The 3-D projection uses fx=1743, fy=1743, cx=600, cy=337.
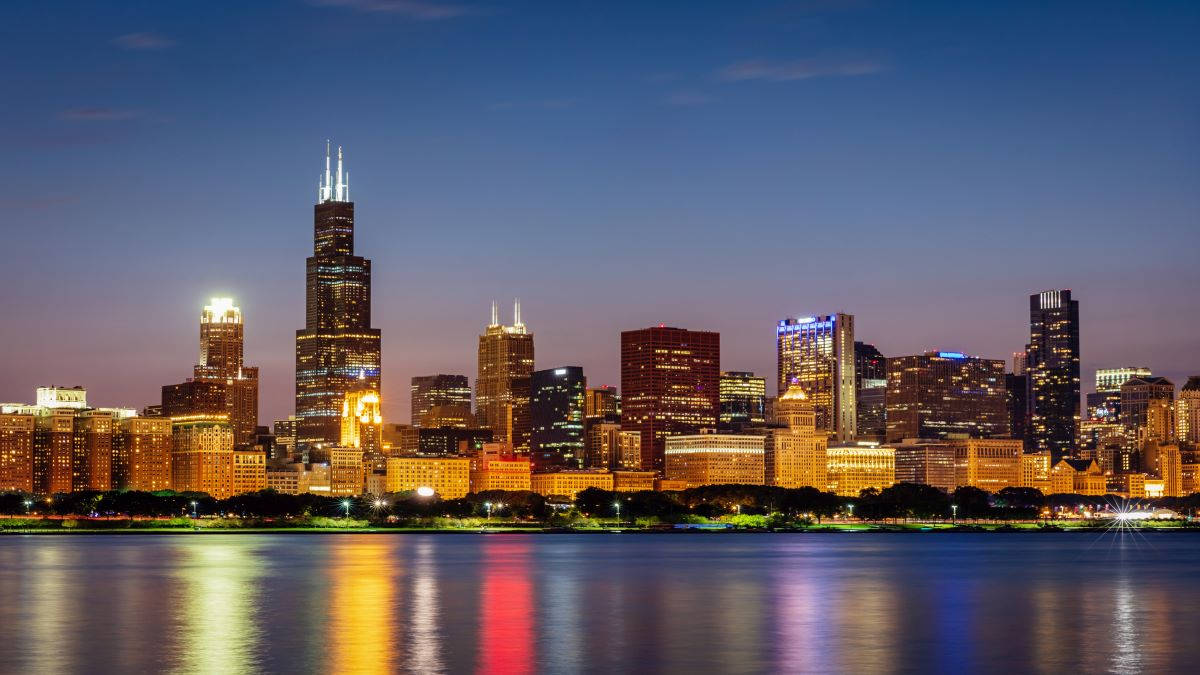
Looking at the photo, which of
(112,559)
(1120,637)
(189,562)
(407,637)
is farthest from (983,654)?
(112,559)

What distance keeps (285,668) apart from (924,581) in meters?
59.7

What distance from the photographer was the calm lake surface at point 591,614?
186 feet

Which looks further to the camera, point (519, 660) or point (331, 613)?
point (331, 613)

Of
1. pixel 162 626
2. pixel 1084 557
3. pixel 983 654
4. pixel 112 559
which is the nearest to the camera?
pixel 983 654

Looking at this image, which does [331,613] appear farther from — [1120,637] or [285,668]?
[1120,637]

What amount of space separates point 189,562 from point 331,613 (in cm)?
5457

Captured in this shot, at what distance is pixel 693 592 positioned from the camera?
9256 cm

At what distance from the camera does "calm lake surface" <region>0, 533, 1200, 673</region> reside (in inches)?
2232

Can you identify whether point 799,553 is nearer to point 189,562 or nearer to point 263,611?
point 189,562

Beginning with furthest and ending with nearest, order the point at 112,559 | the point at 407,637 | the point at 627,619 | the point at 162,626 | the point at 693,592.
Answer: the point at 112,559 < the point at 693,592 < the point at 627,619 < the point at 162,626 < the point at 407,637

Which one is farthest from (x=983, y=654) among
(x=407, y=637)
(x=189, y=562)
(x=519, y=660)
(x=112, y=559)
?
(x=112, y=559)

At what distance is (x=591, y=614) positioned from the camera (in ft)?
250

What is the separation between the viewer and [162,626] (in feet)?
224

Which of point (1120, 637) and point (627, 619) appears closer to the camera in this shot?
point (1120, 637)
